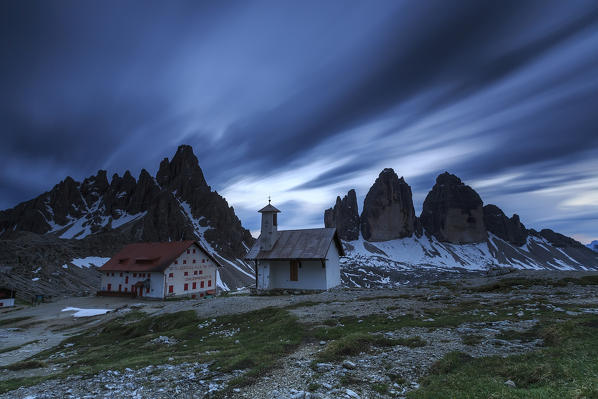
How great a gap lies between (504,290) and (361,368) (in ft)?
82.3

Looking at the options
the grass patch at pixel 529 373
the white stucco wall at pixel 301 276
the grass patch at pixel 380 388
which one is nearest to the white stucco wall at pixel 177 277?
the white stucco wall at pixel 301 276

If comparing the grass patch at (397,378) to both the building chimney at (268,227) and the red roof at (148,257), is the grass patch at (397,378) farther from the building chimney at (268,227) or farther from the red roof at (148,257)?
the red roof at (148,257)

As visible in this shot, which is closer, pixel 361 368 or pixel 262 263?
pixel 361 368

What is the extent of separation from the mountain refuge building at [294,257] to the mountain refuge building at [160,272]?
27944mm

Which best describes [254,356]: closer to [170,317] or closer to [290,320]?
[290,320]

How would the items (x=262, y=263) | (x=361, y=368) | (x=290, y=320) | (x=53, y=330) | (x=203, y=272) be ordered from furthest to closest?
1. (x=203, y=272)
2. (x=262, y=263)
3. (x=53, y=330)
4. (x=290, y=320)
5. (x=361, y=368)

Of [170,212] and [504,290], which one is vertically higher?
[170,212]

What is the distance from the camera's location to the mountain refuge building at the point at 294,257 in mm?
37531

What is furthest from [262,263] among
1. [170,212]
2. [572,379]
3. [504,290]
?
[170,212]

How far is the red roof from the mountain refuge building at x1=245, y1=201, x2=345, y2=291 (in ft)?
95.0

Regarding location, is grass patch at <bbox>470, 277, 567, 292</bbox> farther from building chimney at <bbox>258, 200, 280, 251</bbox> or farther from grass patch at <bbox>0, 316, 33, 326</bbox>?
grass patch at <bbox>0, 316, 33, 326</bbox>

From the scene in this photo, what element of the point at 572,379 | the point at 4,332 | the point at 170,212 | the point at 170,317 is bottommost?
the point at 4,332

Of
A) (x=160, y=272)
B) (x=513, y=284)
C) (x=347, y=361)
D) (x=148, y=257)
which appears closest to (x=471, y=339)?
(x=347, y=361)

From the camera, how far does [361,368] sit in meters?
9.91
